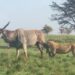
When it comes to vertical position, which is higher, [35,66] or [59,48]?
[59,48]

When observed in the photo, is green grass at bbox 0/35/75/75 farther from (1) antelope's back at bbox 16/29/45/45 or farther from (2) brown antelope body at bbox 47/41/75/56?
(2) brown antelope body at bbox 47/41/75/56

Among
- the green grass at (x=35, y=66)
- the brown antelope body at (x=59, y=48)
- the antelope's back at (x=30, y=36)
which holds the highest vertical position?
the antelope's back at (x=30, y=36)

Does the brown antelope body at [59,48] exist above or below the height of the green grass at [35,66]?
above

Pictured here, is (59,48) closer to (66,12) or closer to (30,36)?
(30,36)

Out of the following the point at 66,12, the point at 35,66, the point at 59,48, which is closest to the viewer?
the point at 35,66

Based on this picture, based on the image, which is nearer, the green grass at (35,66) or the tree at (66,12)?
the green grass at (35,66)

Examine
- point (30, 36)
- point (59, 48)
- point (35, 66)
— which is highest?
point (30, 36)

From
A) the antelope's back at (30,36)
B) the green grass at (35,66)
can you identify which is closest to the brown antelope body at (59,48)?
the antelope's back at (30,36)

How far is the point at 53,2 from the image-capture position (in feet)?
199

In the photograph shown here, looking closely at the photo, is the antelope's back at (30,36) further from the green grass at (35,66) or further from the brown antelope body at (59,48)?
the green grass at (35,66)

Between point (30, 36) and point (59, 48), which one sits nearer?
point (30, 36)

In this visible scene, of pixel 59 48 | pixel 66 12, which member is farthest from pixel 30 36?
pixel 66 12

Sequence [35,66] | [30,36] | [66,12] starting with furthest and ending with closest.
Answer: [66,12] → [30,36] → [35,66]

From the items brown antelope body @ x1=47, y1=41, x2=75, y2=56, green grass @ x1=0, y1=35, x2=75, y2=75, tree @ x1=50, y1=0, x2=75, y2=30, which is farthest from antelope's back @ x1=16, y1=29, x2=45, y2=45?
tree @ x1=50, y1=0, x2=75, y2=30
